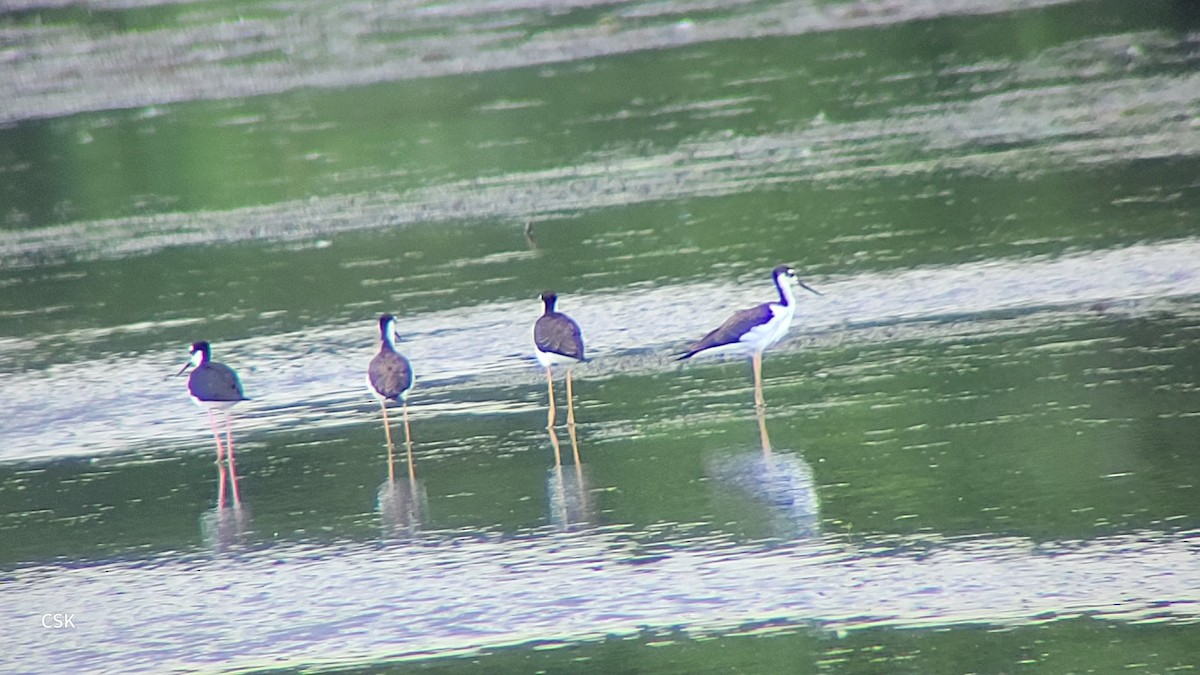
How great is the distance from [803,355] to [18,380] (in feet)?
18.6

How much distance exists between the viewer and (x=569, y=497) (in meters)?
10.3

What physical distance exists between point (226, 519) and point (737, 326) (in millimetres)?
3421

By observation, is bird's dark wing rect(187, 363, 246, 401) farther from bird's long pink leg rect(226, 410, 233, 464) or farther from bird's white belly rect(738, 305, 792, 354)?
bird's white belly rect(738, 305, 792, 354)

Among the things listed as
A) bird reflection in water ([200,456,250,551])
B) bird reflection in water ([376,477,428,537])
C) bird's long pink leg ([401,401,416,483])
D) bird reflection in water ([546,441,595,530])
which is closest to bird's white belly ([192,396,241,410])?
bird reflection in water ([200,456,250,551])

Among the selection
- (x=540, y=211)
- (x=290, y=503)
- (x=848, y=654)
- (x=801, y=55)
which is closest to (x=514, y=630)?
(x=848, y=654)

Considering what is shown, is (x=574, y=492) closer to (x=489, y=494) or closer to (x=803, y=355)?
(x=489, y=494)

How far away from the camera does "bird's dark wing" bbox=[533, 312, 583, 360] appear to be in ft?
39.9

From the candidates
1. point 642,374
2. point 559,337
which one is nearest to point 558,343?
point 559,337

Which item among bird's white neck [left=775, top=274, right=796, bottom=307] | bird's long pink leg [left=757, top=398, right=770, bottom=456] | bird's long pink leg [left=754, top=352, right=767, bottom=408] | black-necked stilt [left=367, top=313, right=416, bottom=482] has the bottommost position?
bird's long pink leg [left=757, top=398, right=770, bottom=456]

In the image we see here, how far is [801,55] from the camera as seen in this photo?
27.4 m

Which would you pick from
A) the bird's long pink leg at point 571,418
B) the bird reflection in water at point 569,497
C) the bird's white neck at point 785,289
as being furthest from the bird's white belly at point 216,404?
the bird's white neck at point 785,289

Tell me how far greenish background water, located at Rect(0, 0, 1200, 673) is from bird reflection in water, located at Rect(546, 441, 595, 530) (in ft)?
0.09

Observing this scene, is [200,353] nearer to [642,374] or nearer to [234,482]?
[234,482]

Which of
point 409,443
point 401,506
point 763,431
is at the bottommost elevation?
point 401,506
